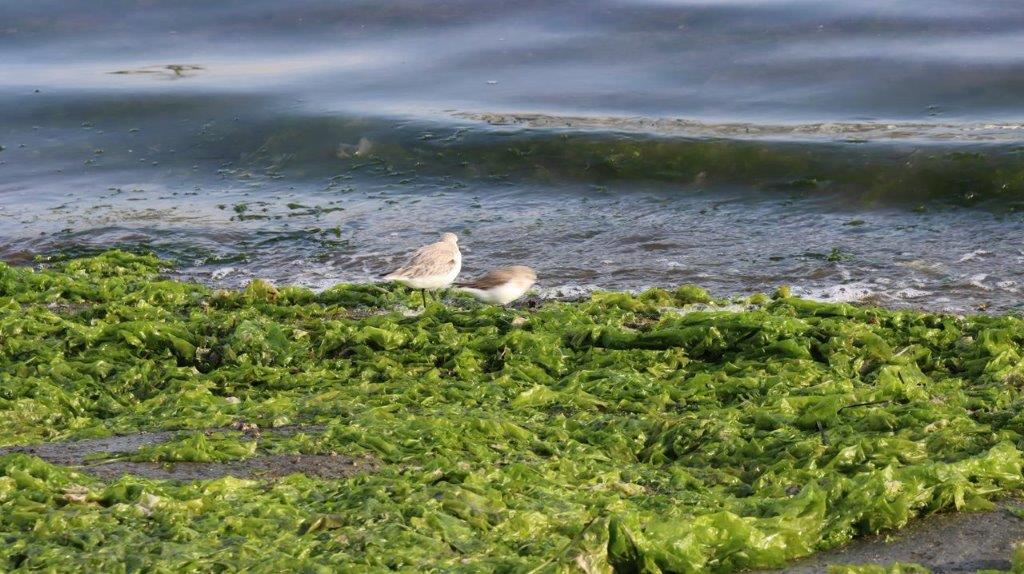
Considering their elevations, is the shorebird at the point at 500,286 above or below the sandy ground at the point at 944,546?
above

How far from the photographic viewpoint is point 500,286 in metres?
6.95

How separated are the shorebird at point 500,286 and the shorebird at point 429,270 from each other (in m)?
0.17

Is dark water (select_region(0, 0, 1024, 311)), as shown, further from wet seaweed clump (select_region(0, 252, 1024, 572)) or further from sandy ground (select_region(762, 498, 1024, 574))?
sandy ground (select_region(762, 498, 1024, 574))

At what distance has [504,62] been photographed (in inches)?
611

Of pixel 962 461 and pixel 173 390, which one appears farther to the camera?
pixel 173 390

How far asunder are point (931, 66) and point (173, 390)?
36.0 ft

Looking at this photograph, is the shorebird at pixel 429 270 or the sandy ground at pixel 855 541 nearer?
the sandy ground at pixel 855 541

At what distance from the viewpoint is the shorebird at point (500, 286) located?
22.8ft

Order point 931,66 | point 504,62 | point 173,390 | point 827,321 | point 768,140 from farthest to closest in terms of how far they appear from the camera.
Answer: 1. point 504,62
2. point 931,66
3. point 768,140
4. point 827,321
5. point 173,390

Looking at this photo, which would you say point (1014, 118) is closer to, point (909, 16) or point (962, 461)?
point (909, 16)

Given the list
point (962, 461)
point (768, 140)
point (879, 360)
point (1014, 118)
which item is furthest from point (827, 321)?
point (1014, 118)

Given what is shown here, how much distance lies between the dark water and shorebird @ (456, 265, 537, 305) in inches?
50.1

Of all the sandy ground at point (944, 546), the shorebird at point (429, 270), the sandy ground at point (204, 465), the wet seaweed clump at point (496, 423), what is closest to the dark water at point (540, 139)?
the shorebird at point (429, 270)

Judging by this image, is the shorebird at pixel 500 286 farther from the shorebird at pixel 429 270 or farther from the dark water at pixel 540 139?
the dark water at pixel 540 139
